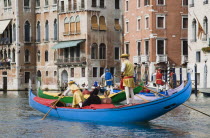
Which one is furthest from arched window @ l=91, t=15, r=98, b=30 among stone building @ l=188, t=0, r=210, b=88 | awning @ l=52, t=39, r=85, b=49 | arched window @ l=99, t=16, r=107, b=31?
stone building @ l=188, t=0, r=210, b=88

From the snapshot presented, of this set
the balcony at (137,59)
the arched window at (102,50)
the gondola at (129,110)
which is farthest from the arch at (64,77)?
the gondola at (129,110)

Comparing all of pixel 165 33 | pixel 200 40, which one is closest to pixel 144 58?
pixel 165 33

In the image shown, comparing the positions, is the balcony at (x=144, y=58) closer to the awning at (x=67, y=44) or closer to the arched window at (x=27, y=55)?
the awning at (x=67, y=44)

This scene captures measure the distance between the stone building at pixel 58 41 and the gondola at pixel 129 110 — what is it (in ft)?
116

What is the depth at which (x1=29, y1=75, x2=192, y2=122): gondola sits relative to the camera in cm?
2159

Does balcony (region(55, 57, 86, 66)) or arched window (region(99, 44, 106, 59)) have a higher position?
arched window (region(99, 44, 106, 59))

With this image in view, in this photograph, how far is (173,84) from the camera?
43.4 metres

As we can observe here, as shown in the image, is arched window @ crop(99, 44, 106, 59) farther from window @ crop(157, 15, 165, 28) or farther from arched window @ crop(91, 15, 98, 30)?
window @ crop(157, 15, 165, 28)

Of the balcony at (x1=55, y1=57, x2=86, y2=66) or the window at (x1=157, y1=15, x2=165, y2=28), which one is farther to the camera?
the balcony at (x1=55, y1=57, x2=86, y2=66)

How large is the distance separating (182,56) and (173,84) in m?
9.66

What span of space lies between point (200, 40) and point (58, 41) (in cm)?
1729

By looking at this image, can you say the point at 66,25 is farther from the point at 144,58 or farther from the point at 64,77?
the point at 144,58

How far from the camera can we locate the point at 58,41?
62.5 m

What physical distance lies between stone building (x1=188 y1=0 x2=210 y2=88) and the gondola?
81.3ft
